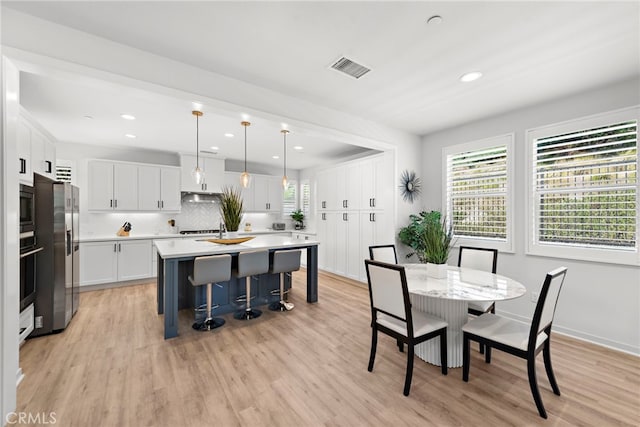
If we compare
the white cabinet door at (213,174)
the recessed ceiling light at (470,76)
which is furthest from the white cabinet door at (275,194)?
the recessed ceiling light at (470,76)

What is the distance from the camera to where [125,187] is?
5184 millimetres

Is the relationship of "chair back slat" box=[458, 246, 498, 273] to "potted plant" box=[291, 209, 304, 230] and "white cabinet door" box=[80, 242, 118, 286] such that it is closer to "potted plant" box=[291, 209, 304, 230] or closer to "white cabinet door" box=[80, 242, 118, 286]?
"potted plant" box=[291, 209, 304, 230]

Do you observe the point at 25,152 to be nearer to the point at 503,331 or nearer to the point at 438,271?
the point at 438,271

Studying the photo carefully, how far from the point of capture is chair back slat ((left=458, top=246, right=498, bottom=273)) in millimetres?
2938

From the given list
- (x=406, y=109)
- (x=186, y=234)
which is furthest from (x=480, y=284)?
(x=186, y=234)

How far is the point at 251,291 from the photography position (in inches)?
153

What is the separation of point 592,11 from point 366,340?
10.5 ft

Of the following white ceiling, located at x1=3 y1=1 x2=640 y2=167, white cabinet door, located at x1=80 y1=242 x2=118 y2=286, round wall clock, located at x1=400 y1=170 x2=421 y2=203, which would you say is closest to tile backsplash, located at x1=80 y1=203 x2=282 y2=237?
white cabinet door, located at x1=80 y1=242 x2=118 y2=286

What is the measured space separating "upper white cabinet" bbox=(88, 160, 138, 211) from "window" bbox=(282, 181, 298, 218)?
351 centimetres

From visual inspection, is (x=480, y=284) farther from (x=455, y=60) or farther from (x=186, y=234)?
(x=186, y=234)

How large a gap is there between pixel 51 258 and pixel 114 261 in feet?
6.54

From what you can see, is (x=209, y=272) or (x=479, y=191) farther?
(x=479, y=191)

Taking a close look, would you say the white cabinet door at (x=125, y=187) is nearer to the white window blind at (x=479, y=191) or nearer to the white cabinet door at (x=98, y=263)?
the white cabinet door at (x=98, y=263)

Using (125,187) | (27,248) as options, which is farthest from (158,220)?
(27,248)
